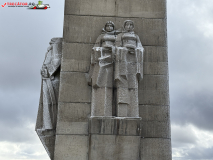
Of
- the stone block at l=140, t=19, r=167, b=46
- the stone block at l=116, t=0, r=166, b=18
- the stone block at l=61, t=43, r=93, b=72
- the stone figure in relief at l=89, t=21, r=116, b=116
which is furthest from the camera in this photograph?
the stone block at l=116, t=0, r=166, b=18

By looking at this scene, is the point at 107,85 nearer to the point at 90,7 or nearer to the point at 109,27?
the point at 109,27

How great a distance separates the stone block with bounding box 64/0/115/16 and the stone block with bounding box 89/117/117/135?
4333 mm

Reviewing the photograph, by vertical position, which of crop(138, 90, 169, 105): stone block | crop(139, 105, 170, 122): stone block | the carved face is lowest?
crop(139, 105, 170, 122): stone block

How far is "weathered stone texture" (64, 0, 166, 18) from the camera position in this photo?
1270 centimetres

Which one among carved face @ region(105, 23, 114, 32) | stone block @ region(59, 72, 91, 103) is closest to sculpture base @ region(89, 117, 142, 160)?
stone block @ region(59, 72, 91, 103)

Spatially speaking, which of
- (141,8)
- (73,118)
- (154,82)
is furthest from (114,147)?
(141,8)

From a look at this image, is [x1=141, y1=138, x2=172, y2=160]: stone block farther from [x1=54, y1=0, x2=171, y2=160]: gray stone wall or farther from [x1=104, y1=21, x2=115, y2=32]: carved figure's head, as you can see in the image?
[x1=104, y1=21, x2=115, y2=32]: carved figure's head

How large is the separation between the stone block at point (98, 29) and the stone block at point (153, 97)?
1882mm

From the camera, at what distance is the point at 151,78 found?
12125mm

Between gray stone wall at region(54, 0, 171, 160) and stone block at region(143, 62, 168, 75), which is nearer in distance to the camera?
gray stone wall at region(54, 0, 171, 160)

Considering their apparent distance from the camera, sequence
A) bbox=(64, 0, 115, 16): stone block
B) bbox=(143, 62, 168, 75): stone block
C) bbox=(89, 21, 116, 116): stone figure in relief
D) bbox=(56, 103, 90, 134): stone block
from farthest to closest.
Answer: bbox=(64, 0, 115, 16): stone block
bbox=(143, 62, 168, 75): stone block
bbox=(56, 103, 90, 134): stone block
bbox=(89, 21, 116, 116): stone figure in relief

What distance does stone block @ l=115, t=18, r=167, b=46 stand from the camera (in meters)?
12.5

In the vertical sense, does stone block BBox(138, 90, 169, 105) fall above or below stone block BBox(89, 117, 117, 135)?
above

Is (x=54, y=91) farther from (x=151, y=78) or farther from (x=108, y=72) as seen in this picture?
(x=151, y=78)
